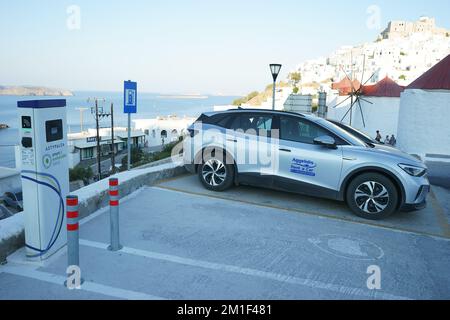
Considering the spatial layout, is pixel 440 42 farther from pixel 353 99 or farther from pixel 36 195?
pixel 36 195

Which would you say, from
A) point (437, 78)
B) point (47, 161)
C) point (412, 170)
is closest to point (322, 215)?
point (412, 170)

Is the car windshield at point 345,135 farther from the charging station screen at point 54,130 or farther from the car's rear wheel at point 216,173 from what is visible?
the charging station screen at point 54,130

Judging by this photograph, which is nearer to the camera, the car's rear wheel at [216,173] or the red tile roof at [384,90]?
the car's rear wheel at [216,173]

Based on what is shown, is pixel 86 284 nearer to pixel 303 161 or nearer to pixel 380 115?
pixel 303 161

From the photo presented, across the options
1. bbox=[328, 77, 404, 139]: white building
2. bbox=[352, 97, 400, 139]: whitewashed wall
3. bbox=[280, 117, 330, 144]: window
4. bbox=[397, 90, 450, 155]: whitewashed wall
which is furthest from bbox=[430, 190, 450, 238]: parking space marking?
bbox=[352, 97, 400, 139]: whitewashed wall

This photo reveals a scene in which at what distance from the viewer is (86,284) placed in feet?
12.1

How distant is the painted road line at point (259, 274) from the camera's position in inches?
149

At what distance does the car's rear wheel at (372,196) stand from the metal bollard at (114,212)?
12.4 ft

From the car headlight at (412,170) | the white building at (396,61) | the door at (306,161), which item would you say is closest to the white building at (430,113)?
the car headlight at (412,170)

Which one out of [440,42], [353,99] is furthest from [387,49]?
[353,99]

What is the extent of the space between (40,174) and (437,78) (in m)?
15.9

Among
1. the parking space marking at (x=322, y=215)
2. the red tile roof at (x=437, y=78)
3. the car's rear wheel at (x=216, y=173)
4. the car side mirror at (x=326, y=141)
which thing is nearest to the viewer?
the parking space marking at (x=322, y=215)

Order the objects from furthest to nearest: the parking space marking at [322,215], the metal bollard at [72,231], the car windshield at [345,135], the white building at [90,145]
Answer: the white building at [90,145] → the car windshield at [345,135] → the parking space marking at [322,215] → the metal bollard at [72,231]
